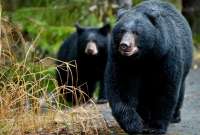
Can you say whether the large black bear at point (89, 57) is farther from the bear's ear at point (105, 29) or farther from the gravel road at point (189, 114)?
the gravel road at point (189, 114)

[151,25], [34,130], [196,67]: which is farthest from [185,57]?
[196,67]

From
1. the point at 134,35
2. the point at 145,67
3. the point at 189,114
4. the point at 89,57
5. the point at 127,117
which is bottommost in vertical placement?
the point at 189,114

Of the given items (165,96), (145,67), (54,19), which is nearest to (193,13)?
(54,19)

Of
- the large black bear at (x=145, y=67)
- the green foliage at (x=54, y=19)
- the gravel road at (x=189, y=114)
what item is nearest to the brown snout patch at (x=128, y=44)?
the large black bear at (x=145, y=67)

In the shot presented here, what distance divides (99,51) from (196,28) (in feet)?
19.2

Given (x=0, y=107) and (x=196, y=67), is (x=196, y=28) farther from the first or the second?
(x=0, y=107)

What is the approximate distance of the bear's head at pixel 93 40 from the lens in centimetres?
1227

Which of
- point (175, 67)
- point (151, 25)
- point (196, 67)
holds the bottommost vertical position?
point (196, 67)

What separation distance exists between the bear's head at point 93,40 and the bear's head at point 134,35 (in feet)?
16.2

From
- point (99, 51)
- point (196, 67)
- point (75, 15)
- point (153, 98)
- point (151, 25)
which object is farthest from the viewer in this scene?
point (75, 15)

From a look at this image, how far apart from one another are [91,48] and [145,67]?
15.4 ft

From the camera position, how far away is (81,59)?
40.8ft

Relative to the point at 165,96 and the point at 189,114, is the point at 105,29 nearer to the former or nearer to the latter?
the point at 189,114

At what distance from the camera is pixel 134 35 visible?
7078 millimetres
